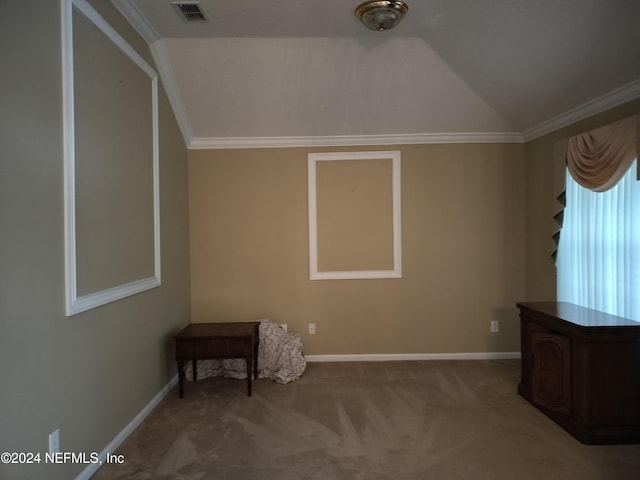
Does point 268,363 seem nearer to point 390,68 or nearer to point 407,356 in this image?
point 407,356

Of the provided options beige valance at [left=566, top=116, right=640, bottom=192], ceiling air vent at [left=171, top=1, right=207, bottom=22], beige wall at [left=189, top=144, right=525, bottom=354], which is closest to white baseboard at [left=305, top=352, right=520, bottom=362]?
beige wall at [left=189, top=144, right=525, bottom=354]

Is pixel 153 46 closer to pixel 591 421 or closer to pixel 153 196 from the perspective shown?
pixel 153 196

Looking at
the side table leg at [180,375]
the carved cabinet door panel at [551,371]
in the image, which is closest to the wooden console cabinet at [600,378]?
the carved cabinet door panel at [551,371]

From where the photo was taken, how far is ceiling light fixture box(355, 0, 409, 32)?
229cm

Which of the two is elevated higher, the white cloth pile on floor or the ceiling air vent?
the ceiling air vent

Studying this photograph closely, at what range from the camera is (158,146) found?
9.36ft

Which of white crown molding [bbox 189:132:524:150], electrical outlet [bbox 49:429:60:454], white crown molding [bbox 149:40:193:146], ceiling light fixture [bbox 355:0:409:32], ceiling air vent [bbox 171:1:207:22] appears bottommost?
electrical outlet [bbox 49:429:60:454]

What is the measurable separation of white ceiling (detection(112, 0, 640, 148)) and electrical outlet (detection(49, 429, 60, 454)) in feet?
8.34

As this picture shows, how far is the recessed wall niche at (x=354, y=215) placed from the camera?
12.0ft

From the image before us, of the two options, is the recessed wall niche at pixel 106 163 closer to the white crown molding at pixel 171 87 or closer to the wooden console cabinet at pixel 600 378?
the white crown molding at pixel 171 87

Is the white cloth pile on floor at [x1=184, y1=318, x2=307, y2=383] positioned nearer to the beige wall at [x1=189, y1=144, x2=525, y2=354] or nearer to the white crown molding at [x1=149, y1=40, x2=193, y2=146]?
the beige wall at [x1=189, y1=144, x2=525, y2=354]

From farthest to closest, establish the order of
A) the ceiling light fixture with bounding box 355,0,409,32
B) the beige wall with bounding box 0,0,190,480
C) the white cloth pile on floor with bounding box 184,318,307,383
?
the white cloth pile on floor with bounding box 184,318,307,383, the ceiling light fixture with bounding box 355,0,409,32, the beige wall with bounding box 0,0,190,480

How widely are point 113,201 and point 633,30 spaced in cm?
339

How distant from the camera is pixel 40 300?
1588 mm
